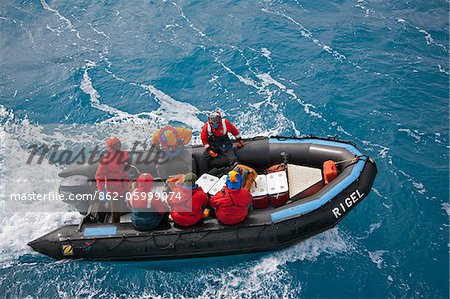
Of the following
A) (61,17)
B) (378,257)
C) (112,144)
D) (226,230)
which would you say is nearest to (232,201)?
(226,230)

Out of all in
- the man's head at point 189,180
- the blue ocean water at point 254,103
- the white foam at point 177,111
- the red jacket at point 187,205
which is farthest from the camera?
the white foam at point 177,111

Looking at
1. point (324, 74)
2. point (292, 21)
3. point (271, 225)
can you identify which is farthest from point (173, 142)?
point (292, 21)

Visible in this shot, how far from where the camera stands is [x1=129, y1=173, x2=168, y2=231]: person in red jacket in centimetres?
628

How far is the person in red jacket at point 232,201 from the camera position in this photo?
20.6 ft

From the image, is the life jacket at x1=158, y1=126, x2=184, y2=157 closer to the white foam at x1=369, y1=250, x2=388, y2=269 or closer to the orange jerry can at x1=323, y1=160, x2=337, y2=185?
the orange jerry can at x1=323, y1=160, x2=337, y2=185

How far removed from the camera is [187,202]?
634 cm

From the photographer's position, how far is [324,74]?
11703 mm

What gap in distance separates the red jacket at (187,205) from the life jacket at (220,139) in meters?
1.55

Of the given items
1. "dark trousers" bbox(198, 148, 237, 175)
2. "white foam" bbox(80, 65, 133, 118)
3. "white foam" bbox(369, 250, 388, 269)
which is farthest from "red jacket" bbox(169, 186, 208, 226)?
"white foam" bbox(80, 65, 133, 118)

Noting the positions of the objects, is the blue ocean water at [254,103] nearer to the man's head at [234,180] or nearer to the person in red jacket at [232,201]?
the person in red jacket at [232,201]

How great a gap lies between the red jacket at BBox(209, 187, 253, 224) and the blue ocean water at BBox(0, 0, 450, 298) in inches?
38.3

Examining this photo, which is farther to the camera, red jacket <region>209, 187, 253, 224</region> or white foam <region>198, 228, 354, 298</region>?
white foam <region>198, 228, 354, 298</region>

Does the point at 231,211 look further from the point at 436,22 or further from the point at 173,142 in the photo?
the point at 436,22

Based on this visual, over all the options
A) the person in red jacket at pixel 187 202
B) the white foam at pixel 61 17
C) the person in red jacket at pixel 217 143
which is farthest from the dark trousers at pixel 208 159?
the white foam at pixel 61 17
